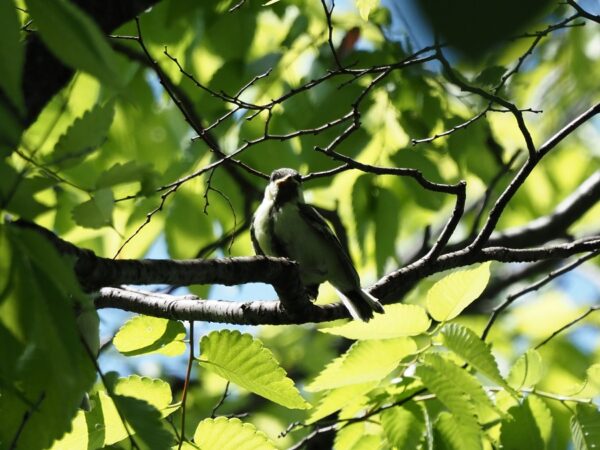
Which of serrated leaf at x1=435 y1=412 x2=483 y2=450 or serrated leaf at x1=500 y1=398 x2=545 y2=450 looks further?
serrated leaf at x1=500 y1=398 x2=545 y2=450

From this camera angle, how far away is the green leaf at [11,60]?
88cm

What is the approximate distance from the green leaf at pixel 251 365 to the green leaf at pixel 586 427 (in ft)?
3.36

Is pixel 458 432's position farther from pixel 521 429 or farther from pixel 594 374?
pixel 594 374

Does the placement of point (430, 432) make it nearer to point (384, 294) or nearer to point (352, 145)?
point (384, 294)

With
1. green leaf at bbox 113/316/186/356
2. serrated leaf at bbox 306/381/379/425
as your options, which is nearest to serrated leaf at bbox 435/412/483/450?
serrated leaf at bbox 306/381/379/425

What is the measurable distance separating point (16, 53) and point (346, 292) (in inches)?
109

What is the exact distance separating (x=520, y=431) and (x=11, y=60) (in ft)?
7.44

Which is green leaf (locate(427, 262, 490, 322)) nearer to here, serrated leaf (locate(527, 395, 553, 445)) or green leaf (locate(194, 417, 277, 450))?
serrated leaf (locate(527, 395, 553, 445))

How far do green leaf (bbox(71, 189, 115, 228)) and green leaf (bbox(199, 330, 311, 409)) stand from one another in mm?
696

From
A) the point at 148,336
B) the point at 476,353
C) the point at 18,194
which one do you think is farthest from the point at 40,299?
the point at 476,353

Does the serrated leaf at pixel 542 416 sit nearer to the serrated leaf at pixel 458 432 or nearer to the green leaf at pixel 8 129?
the serrated leaf at pixel 458 432

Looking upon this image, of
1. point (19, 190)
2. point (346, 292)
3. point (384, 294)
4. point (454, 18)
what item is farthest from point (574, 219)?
point (454, 18)

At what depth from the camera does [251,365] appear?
230 cm

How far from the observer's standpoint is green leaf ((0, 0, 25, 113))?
2.90 feet
